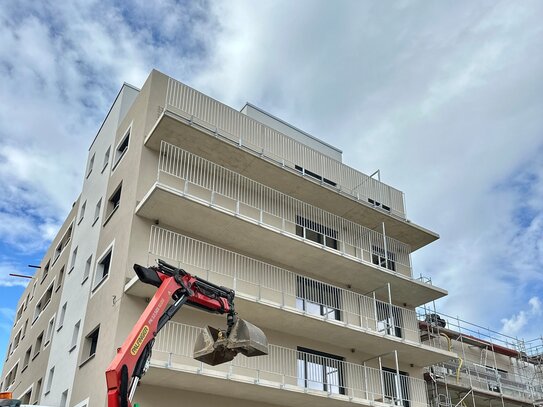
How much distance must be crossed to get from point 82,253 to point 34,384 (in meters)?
6.29

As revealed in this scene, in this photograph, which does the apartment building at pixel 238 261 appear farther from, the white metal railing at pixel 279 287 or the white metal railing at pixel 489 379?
the white metal railing at pixel 489 379

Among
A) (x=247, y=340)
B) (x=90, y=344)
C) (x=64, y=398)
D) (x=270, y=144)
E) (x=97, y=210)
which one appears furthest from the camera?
(x=270, y=144)

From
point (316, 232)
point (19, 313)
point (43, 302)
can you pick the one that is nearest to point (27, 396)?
point (43, 302)

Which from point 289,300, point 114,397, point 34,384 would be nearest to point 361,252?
point 289,300

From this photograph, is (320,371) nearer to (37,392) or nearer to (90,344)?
(90,344)

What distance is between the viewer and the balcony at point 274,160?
19719 millimetres

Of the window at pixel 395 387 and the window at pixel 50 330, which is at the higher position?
the window at pixel 50 330

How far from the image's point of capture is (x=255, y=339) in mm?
9062

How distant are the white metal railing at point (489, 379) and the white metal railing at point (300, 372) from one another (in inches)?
178

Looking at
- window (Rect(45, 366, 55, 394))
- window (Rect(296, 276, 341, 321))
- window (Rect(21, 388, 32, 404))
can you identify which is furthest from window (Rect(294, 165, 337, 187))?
window (Rect(21, 388, 32, 404))

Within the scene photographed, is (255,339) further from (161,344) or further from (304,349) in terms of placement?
(304,349)

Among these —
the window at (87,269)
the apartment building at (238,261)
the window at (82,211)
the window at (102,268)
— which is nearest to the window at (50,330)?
the apartment building at (238,261)

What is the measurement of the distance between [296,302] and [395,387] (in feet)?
17.8

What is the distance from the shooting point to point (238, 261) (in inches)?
780
